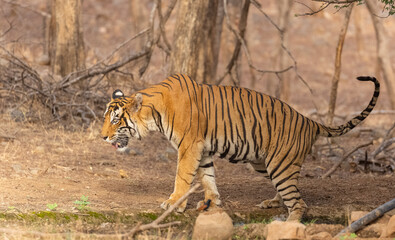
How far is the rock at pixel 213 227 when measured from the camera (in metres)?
6.18

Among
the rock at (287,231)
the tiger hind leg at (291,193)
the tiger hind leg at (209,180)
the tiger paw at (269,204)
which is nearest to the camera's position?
the rock at (287,231)

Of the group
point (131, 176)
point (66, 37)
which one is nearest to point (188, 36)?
point (131, 176)

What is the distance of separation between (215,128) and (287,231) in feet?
6.06

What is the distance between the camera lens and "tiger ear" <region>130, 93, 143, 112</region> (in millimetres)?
7148

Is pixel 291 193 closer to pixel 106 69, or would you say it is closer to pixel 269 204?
pixel 269 204

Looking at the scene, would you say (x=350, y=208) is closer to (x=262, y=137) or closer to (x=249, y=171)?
(x=262, y=137)

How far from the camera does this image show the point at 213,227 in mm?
6180

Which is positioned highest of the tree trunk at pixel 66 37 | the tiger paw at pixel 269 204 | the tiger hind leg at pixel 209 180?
the tree trunk at pixel 66 37

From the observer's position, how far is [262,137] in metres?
7.46

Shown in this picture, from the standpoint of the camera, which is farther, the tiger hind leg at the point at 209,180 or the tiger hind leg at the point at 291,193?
the tiger hind leg at the point at 209,180

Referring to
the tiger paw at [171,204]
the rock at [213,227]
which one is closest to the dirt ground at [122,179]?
the tiger paw at [171,204]

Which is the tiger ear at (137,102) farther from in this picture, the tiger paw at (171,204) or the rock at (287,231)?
the rock at (287,231)

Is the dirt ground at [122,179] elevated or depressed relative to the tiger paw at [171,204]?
elevated

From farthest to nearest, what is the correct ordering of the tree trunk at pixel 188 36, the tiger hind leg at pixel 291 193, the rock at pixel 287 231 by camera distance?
the tree trunk at pixel 188 36
the tiger hind leg at pixel 291 193
the rock at pixel 287 231
